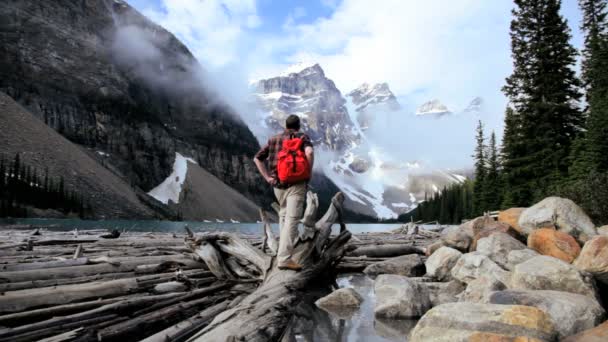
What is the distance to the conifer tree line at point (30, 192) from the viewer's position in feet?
300

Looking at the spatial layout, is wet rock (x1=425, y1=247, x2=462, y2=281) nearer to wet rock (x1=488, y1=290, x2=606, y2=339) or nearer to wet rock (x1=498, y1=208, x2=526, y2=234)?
wet rock (x1=498, y1=208, x2=526, y2=234)

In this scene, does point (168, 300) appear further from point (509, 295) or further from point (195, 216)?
point (195, 216)

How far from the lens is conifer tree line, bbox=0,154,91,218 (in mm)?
91438

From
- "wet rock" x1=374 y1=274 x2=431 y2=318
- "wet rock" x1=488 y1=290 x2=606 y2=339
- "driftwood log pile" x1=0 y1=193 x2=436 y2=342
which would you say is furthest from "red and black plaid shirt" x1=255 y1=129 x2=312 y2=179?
"wet rock" x1=488 y1=290 x2=606 y2=339

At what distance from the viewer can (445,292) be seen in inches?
340

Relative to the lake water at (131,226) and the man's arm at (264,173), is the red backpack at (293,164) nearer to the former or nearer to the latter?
the man's arm at (264,173)

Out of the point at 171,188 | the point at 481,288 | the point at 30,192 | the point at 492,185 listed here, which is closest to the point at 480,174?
the point at 492,185

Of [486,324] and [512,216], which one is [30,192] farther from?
[486,324]

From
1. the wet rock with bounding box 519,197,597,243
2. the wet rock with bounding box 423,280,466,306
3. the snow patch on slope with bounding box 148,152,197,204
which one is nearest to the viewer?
the wet rock with bounding box 423,280,466,306

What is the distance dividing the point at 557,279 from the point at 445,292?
7.68 ft

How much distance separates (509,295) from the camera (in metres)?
5.71

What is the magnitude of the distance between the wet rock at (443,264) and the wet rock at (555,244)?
5.99 ft

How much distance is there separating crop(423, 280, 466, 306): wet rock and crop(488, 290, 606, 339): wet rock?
87.4 inches

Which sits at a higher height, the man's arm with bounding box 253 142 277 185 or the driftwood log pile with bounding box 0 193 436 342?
the man's arm with bounding box 253 142 277 185
